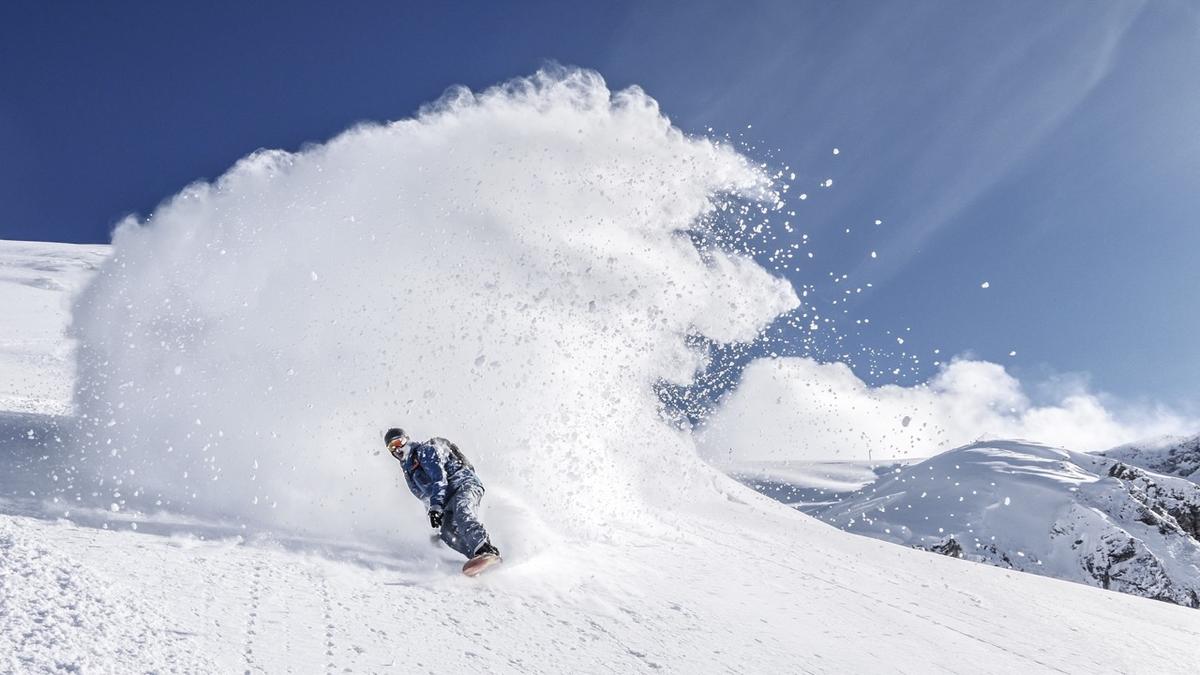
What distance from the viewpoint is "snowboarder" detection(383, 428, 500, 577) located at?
542cm

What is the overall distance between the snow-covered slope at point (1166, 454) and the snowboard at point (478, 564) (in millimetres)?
124588

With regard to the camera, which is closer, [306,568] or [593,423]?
[306,568]

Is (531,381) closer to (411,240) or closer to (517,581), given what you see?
(411,240)

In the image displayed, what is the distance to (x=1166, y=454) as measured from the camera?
391 ft

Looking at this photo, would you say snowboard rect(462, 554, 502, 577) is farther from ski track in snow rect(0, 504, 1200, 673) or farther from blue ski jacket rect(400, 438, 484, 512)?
blue ski jacket rect(400, 438, 484, 512)

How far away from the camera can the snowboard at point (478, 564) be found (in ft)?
17.1

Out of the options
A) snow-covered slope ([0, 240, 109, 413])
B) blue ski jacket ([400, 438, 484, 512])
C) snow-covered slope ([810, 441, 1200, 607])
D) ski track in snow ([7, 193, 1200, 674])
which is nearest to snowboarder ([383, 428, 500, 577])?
blue ski jacket ([400, 438, 484, 512])

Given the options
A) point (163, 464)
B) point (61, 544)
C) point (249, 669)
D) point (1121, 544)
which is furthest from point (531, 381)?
point (1121, 544)

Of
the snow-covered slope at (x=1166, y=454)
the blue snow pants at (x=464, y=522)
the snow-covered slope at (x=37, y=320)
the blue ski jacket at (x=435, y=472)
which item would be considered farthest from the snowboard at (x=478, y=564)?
the snow-covered slope at (x=1166, y=454)

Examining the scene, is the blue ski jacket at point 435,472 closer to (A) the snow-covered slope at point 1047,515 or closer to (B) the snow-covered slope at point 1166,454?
(A) the snow-covered slope at point 1047,515

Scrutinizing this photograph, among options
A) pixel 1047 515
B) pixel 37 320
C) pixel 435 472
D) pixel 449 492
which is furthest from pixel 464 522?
pixel 1047 515

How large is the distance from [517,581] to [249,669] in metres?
2.29

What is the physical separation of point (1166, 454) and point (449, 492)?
150 metres

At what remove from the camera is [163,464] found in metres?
7.29
